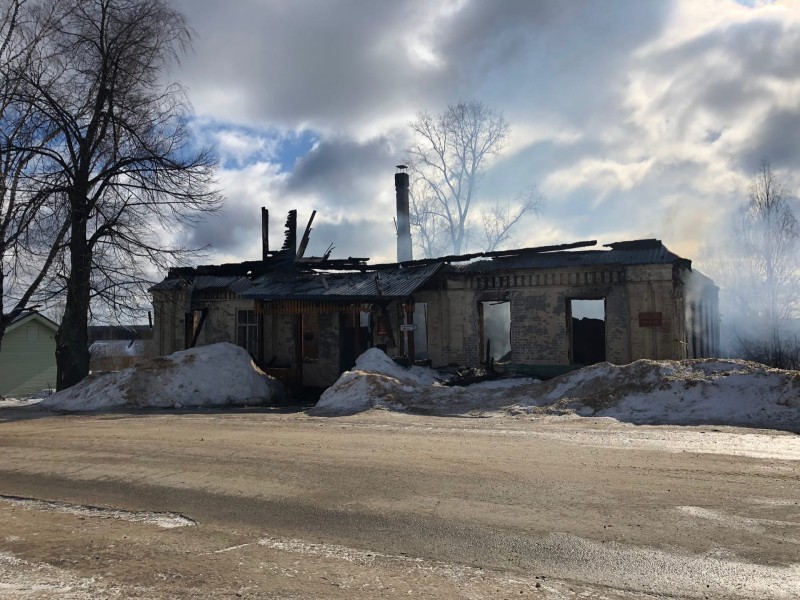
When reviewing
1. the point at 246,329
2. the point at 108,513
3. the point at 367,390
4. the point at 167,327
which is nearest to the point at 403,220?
the point at 246,329

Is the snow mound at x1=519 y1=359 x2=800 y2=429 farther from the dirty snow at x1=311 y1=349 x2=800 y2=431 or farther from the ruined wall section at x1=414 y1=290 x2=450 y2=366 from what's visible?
the ruined wall section at x1=414 y1=290 x2=450 y2=366

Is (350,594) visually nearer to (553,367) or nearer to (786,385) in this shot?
(786,385)

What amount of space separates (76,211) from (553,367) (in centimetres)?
1502

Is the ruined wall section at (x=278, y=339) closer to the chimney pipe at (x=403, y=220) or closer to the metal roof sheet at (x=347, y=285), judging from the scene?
the metal roof sheet at (x=347, y=285)

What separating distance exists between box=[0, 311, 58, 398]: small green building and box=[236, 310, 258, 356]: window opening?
17747 mm

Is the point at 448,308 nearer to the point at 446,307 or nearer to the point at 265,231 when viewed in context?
the point at 446,307

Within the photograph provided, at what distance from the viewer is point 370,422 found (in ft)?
40.1

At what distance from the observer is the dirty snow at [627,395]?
431 inches

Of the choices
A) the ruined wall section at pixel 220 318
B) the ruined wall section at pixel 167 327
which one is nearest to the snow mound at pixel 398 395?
the ruined wall section at pixel 220 318

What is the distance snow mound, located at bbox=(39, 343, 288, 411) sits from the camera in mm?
17578

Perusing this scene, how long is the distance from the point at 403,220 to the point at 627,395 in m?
20.4

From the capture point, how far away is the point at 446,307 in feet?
69.3

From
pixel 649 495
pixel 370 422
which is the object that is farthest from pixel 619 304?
pixel 649 495

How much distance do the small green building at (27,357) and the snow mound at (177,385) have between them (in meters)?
21.1
